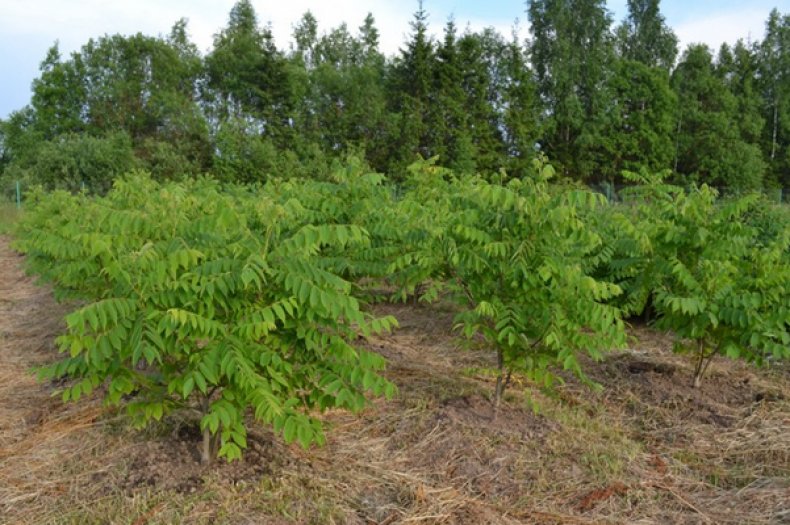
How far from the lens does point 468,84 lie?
124ft

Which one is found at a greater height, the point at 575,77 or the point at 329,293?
the point at 575,77

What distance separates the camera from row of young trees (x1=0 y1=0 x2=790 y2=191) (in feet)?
114

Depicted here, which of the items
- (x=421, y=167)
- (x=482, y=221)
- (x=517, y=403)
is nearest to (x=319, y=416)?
(x=517, y=403)

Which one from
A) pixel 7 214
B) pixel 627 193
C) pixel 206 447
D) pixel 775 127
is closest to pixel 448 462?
pixel 206 447

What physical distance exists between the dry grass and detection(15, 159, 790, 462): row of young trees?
27cm

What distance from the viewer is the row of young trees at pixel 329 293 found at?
312 cm

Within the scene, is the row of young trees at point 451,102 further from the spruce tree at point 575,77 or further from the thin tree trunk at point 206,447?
the thin tree trunk at point 206,447

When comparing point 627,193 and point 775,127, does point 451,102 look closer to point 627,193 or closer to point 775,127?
point 775,127

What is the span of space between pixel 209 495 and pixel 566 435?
2.30m

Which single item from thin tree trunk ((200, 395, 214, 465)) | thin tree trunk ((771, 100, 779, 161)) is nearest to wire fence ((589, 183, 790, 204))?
thin tree trunk ((771, 100, 779, 161))

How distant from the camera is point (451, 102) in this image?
35469mm

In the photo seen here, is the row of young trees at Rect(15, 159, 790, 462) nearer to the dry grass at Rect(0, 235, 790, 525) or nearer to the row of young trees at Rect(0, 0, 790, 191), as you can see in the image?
the dry grass at Rect(0, 235, 790, 525)

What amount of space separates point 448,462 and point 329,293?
145 cm

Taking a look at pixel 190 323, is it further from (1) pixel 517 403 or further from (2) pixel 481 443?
(1) pixel 517 403
